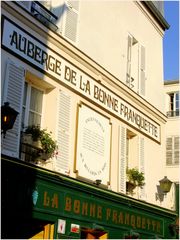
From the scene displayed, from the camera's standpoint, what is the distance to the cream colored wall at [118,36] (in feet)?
34.1

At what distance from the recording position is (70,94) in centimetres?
941

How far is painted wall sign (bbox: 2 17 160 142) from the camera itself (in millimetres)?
8016

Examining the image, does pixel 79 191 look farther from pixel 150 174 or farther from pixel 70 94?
pixel 150 174

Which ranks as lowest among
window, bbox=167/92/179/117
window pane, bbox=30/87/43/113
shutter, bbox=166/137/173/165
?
window pane, bbox=30/87/43/113

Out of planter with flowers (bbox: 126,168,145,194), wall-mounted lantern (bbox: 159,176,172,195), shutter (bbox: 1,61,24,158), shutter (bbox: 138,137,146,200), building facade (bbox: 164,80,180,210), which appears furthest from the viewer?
building facade (bbox: 164,80,180,210)

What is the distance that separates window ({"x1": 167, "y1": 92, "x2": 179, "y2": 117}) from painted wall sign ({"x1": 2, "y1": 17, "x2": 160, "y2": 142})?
7.73m

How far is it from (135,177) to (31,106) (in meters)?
3.80

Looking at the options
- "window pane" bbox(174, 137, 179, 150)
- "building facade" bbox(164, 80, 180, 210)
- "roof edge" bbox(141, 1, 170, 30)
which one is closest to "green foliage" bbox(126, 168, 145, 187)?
"roof edge" bbox(141, 1, 170, 30)

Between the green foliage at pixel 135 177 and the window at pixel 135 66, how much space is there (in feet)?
6.95

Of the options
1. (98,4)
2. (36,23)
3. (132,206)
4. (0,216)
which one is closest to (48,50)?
(36,23)

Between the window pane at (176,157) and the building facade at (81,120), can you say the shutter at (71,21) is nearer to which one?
the building facade at (81,120)

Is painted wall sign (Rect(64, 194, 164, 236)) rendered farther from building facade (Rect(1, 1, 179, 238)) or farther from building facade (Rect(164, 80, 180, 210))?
building facade (Rect(164, 80, 180, 210))

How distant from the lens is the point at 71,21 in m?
9.82

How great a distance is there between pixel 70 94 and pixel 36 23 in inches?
64.1
